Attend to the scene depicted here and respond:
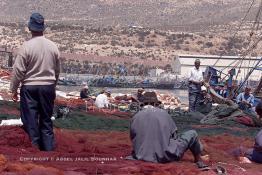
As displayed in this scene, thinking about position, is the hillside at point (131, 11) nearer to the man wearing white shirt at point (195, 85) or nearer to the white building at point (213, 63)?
the white building at point (213, 63)

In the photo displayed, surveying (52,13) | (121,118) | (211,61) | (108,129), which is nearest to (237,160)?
(108,129)

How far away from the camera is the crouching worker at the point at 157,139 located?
22.8ft

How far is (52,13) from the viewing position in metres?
108

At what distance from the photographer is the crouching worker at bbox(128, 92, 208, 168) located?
6953 millimetres

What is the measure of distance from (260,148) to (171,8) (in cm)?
10593

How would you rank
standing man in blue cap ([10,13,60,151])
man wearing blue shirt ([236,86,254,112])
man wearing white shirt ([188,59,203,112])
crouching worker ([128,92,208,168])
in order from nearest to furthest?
1. crouching worker ([128,92,208,168])
2. standing man in blue cap ([10,13,60,151])
3. man wearing white shirt ([188,59,203,112])
4. man wearing blue shirt ([236,86,254,112])

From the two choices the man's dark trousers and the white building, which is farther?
the white building

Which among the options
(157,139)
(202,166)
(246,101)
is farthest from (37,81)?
(246,101)

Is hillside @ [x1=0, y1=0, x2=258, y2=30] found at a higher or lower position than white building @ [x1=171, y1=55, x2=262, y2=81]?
lower

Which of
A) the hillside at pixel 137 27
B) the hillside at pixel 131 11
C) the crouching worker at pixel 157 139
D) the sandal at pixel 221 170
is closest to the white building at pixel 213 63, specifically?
the hillside at pixel 137 27

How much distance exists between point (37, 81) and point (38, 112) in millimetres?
379

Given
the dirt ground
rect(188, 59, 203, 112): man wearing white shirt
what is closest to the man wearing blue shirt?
rect(188, 59, 203, 112): man wearing white shirt

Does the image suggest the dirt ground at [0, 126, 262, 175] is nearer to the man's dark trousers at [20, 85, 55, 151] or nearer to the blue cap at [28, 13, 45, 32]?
the man's dark trousers at [20, 85, 55, 151]

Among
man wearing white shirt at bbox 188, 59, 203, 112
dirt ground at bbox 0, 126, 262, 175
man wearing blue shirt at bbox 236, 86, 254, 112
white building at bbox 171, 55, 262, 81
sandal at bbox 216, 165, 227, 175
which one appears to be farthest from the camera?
white building at bbox 171, 55, 262, 81
